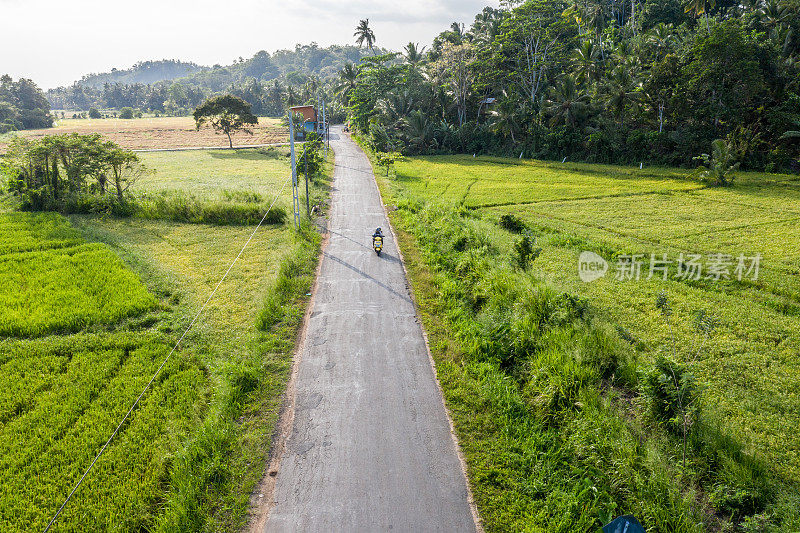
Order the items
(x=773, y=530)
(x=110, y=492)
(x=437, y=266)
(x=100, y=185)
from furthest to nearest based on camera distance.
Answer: (x=100, y=185)
(x=437, y=266)
(x=110, y=492)
(x=773, y=530)

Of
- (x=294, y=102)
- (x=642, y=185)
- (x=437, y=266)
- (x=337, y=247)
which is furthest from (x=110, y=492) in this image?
(x=294, y=102)

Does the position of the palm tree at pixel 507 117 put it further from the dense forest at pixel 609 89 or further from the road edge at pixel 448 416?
the road edge at pixel 448 416

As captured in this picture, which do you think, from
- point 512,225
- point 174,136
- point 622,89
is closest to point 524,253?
point 512,225

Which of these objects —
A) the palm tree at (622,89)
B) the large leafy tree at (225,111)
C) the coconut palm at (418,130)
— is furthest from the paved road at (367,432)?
the large leafy tree at (225,111)

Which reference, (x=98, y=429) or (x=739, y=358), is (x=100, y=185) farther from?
(x=739, y=358)

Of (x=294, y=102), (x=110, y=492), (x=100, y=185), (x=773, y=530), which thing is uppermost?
(x=294, y=102)

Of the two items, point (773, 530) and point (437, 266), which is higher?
point (437, 266)

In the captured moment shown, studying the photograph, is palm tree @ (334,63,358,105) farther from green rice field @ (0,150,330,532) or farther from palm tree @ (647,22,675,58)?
green rice field @ (0,150,330,532)
